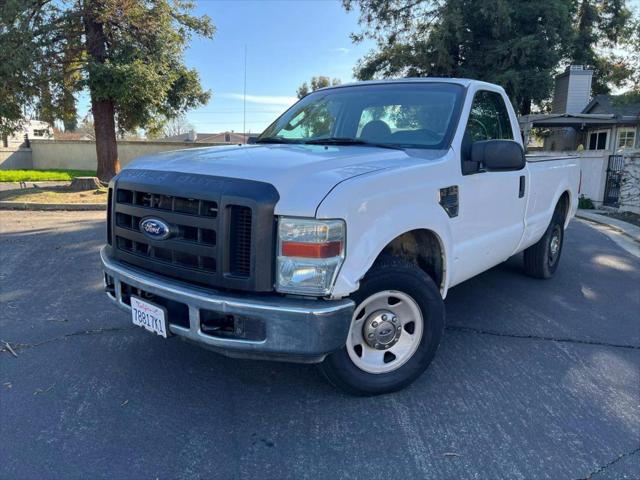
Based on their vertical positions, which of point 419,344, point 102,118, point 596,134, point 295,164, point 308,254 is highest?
point 596,134

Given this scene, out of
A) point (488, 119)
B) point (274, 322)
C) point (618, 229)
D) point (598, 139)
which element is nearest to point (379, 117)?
point (488, 119)

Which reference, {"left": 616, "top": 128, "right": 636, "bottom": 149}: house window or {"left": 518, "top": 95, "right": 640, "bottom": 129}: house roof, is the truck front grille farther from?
{"left": 616, "top": 128, "right": 636, "bottom": 149}: house window

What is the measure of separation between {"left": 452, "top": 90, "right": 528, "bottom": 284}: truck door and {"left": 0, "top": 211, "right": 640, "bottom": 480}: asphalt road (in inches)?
28.4

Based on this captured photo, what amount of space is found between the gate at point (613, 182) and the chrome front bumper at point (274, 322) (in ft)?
44.8

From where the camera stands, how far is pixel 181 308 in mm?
2898

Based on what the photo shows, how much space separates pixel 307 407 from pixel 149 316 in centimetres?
110

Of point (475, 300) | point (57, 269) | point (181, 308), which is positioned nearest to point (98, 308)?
point (57, 269)

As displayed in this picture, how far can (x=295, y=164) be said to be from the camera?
2.82m

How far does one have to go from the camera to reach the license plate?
2.84m

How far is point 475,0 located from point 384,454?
2382 centimetres

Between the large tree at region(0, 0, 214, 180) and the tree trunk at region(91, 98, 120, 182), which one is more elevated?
the large tree at region(0, 0, 214, 180)

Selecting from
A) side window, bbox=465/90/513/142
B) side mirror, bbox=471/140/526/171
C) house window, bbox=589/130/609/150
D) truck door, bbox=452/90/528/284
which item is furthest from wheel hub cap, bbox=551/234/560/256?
house window, bbox=589/130/609/150

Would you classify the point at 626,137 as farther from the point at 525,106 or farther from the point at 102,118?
the point at 102,118

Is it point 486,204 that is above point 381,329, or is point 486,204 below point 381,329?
above
